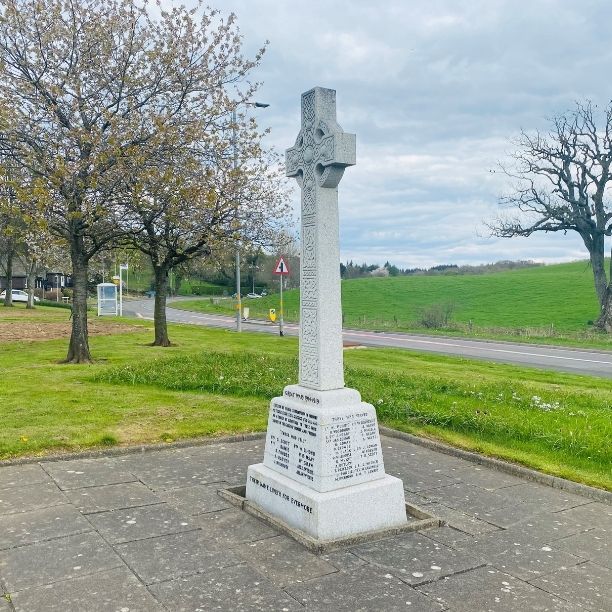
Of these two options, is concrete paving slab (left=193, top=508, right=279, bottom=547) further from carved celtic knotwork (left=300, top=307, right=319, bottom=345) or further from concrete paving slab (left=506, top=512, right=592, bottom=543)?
concrete paving slab (left=506, top=512, right=592, bottom=543)

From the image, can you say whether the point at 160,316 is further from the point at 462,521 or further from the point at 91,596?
the point at 91,596

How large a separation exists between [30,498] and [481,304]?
5218cm

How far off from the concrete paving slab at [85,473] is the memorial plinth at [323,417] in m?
1.72

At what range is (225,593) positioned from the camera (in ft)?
13.7

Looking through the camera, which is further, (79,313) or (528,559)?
(79,313)

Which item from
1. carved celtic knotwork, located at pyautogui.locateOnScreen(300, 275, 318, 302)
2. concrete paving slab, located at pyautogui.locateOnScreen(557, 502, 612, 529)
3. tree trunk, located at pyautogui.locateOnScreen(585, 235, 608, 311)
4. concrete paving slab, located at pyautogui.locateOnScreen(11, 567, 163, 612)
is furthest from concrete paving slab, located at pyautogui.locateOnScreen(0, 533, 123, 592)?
tree trunk, located at pyautogui.locateOnScreen(585, 235, 608, 311)

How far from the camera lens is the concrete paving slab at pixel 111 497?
5.80m

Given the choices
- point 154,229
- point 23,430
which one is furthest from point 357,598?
point 154,229

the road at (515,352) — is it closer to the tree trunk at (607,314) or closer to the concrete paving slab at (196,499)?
the tree trunk at (607,314)

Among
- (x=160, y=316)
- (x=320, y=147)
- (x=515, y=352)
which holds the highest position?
(x=320, y=147)

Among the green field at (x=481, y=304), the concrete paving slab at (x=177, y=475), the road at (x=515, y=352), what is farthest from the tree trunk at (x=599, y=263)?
the concrete paving slab at (x=177, y=475)

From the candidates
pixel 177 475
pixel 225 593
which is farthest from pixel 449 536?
pixel 177 475

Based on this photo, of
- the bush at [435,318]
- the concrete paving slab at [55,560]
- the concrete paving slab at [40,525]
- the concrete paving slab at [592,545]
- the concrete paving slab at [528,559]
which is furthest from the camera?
the bush at [435,318]

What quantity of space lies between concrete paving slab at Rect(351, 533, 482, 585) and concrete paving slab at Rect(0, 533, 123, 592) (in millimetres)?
1971
